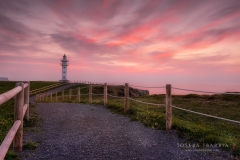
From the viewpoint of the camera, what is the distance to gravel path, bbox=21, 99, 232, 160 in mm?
4844

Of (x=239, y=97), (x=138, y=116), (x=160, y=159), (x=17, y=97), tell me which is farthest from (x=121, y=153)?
(x=239, y=97)

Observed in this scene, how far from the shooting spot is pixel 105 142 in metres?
5.80

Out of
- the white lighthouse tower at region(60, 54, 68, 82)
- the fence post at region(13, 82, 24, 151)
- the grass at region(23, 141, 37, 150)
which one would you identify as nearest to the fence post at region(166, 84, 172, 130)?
the grass at region(23, 141, 37, 150)

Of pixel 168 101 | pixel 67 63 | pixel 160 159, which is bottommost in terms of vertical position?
pixel 160 159

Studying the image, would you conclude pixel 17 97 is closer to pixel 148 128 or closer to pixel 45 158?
pixel 45 158

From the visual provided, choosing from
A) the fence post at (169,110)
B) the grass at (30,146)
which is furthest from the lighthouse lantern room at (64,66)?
the grass at (30,146)

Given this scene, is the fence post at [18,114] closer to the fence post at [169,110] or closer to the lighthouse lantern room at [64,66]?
the fence post at [169,110]

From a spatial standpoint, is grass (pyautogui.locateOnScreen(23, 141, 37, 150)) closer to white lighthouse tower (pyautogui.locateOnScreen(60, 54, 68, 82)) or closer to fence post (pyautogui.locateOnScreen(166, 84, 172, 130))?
fence post (pyautogui.locateOnScreen(166, 84, 172, 130))

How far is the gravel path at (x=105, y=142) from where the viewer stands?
15.9 feet

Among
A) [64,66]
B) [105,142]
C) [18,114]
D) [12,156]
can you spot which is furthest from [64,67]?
[12,156]

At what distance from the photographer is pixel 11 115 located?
8.84m

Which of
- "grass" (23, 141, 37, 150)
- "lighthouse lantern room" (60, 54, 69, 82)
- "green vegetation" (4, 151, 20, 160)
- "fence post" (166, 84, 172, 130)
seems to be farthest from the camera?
"lighthouse lantern room" (60, 54, 69, 82)

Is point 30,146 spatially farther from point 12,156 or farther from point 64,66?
point 64,66

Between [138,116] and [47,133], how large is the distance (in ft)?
13.4
